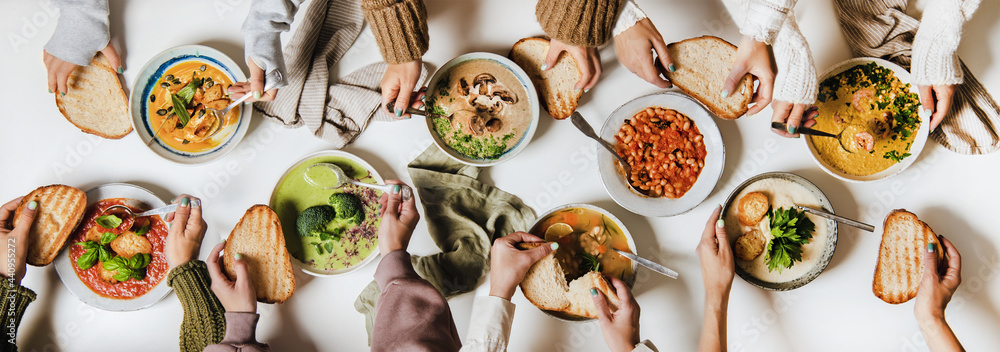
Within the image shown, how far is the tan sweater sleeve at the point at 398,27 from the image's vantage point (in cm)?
185

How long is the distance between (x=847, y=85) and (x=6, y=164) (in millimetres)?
3778

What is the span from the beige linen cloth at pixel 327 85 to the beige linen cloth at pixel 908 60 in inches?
Result: 75.3

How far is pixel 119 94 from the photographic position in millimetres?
2182

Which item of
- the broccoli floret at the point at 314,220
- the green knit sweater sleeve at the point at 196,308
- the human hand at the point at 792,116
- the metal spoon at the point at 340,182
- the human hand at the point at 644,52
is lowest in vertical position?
the green knit sweater sleeve at the point at 196,308

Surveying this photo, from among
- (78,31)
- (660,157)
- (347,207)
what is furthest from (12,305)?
(660,157)

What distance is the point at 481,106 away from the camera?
6.98 ft

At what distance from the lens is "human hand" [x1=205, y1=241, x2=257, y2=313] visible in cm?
208

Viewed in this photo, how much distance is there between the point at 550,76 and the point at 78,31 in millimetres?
2037

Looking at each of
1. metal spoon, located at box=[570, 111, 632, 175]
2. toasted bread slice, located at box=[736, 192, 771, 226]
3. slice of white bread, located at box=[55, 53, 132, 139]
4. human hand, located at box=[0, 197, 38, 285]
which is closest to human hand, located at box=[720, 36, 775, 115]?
toasted bread slice, located at box=[736, 192, 771, 226]

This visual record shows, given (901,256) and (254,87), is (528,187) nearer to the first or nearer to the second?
(254,87)

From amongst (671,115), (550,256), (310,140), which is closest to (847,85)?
(671,115)

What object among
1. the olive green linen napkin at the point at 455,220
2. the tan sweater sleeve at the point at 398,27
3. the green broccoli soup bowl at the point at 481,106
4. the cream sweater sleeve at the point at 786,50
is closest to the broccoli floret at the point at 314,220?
the olive green linen napkin at the point at 455,220

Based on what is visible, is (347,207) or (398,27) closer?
(398,27)

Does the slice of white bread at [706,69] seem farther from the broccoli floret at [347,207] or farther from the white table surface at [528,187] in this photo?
the broccoli floret at [347,207]
